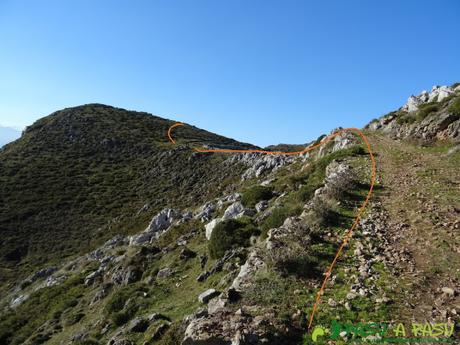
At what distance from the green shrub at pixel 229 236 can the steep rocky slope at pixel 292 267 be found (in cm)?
8

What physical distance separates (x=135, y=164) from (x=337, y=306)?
228 ft

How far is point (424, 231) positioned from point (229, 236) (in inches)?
341

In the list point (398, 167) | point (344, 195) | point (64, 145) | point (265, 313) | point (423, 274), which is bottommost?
point (265, 313)

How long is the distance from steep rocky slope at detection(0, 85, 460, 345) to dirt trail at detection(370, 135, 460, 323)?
4cm

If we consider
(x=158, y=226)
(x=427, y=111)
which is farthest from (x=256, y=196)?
(x=427, y=111)

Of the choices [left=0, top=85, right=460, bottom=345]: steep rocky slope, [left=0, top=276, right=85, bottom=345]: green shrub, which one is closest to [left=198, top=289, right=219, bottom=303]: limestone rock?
[left=0, top=85, right=460, bottom=345]: steep rocky slope

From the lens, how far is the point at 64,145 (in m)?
82.1

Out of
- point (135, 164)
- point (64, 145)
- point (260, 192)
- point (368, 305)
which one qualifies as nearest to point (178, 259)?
point (260, 192)

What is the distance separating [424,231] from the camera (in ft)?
39.6

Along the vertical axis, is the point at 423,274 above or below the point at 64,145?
below

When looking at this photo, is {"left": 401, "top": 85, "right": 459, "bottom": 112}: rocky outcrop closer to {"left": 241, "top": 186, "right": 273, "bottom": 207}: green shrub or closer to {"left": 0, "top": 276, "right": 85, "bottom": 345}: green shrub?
{"left": 241, "top": 186, "right": 273, "bottom": 207}: green shrub

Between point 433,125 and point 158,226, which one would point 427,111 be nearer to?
point 433,125

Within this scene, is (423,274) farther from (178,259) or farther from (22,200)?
(22,200)

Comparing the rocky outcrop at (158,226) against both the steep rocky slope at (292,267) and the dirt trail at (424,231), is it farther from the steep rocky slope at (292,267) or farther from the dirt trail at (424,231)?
the dirt trail at (424,231)
